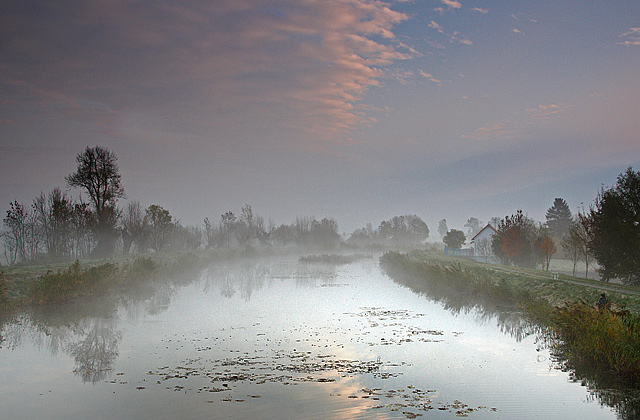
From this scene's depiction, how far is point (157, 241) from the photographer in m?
56.3

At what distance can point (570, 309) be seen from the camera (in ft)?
45.3

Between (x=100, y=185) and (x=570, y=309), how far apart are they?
1531 inches

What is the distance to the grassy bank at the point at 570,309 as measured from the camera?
33.5ft

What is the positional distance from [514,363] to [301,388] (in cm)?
608

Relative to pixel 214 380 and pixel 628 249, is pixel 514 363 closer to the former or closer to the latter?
pixel 214 380

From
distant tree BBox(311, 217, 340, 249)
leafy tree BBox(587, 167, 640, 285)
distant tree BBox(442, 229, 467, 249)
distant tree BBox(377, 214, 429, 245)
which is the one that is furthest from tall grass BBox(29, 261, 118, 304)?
distant tree BBox(377, 214, 429, 245)

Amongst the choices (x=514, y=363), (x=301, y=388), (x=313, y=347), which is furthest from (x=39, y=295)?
(x=514, y=363)

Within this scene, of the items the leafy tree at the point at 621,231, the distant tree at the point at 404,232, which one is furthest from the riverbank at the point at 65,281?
the distant tree at the point at 404,232

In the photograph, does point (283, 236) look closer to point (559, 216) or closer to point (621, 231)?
point (559, 216)

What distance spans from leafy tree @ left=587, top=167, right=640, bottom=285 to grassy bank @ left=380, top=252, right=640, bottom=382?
10.9 ft

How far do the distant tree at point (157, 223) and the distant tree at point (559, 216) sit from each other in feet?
205

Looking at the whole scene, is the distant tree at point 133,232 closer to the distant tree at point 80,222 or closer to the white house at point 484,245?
the distant tree at point 80,222

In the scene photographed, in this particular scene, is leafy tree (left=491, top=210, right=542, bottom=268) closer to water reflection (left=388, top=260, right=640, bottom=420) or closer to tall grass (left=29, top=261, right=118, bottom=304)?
water reflection (left=388, top=260, right=640, bottom=420)

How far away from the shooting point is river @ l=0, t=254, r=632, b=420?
787 centimetres
